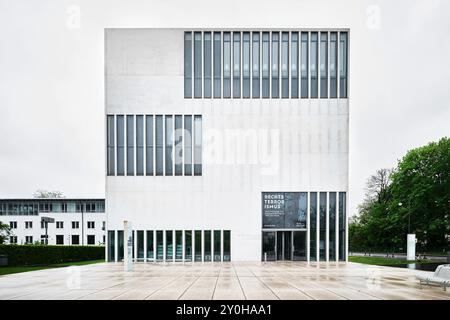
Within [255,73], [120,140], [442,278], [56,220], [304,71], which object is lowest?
[56,220]

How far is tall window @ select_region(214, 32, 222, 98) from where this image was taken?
1203 inches

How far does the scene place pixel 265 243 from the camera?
30.3 m

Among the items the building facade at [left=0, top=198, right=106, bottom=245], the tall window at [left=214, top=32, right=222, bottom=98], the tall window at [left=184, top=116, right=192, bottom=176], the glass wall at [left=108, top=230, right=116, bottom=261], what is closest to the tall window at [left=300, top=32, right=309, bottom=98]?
the tall window at [left=214, top=32, right=222, bottom=98]

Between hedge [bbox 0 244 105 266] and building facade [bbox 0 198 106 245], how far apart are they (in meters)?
28.0

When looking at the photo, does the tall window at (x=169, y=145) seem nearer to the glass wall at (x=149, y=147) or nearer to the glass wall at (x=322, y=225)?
the glass wall at (x=149, y=147)

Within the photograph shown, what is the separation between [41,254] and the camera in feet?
107

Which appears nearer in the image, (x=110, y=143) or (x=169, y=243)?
(x=169, y=243)

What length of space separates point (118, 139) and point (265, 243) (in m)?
14.4

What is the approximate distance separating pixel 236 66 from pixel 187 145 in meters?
7.42

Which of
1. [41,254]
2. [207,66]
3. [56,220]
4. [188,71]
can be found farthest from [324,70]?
[56,220]

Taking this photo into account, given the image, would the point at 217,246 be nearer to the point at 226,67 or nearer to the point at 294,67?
the point at 226,67

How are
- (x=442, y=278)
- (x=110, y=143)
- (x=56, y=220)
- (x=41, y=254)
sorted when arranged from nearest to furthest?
1. (x=442, y=278)
2. (x=110, y=143)
3. (x=41, y=254)
4. (x=56, y=220)
